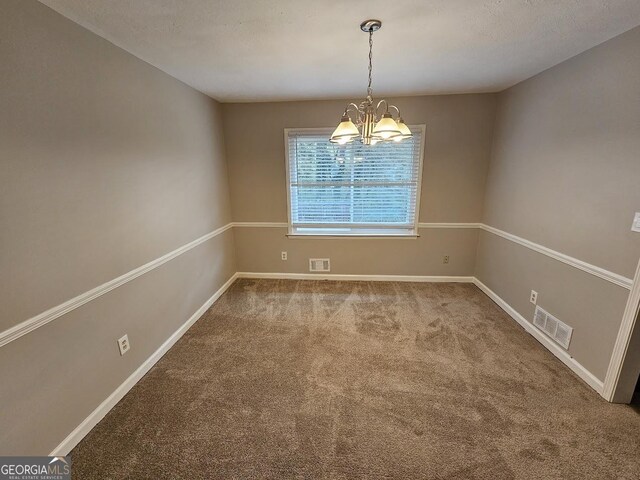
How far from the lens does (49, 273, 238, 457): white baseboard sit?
1.50 metres

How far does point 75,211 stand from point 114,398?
1259mm

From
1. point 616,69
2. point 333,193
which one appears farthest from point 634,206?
point 333,193

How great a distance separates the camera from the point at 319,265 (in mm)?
3820

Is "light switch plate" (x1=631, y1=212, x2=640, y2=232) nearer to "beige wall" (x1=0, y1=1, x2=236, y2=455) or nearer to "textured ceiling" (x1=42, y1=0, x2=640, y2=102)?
"textured ceiling" (x1=42, y1=0, x2=640, y2=102)

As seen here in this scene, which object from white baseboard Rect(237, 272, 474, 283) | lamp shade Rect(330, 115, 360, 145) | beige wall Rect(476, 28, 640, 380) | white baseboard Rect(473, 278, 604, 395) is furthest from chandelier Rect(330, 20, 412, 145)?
white baseboard Rect(237, 272, 474, 283)

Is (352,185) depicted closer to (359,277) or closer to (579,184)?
(359,277)

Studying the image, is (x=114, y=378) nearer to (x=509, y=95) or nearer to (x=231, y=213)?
(x=231, y=213)

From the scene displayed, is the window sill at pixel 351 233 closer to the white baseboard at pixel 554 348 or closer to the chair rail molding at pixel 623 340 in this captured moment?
the white baseboard at pixel 554 348

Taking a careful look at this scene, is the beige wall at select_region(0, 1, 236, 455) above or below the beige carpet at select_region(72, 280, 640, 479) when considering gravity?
above

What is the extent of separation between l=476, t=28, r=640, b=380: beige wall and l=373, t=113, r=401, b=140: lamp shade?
4.87 feet

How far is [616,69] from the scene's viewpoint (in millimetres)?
1759

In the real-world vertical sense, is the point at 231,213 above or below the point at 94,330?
above

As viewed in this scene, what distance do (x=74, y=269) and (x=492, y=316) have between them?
11.6ft

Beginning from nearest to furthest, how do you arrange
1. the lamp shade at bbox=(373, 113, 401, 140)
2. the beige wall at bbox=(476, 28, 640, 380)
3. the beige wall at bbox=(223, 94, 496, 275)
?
1. the lamp shade at bbox=(373, 113, 401, 140)
2. the beige wall at bbox=(476, 28, 640, 380)
3. the beige wall at bbox=(223, 94, 496, 275)
